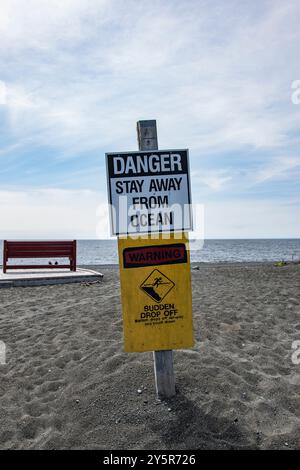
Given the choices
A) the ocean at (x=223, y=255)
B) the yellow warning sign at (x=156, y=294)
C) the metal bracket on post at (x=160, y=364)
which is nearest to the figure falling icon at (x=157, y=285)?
the yellow warning sign at (x=156, y=294)

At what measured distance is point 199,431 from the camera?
3438 mm

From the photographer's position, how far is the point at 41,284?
39.5 feet

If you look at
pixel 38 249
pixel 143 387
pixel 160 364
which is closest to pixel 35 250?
pixel 38 249

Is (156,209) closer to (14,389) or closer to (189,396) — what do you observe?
(189,396)

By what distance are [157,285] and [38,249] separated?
11.4 meters

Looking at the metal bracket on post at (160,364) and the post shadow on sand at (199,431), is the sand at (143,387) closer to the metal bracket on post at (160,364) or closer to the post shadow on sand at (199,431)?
the post shadow on sand at (199,431)

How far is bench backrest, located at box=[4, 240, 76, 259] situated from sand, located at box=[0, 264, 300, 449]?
723 cm

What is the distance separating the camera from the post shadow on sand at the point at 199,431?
327cm

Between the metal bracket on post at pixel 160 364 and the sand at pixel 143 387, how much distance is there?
0.43 feet

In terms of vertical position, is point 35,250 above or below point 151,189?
below

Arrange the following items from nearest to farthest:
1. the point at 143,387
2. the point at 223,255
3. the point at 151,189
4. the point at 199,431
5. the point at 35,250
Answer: the point at 199,431 → the point at 151,189 → the point at 143,387 → the point at 35,250 → the point at 223,255

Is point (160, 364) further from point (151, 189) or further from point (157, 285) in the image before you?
point (151, 189)
